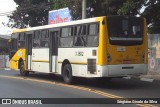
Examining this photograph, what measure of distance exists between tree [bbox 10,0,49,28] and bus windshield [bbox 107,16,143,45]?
3498 centimetres

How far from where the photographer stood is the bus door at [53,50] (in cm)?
2027

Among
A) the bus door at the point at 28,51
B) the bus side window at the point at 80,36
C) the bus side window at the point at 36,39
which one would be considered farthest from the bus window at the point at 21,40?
the bus side window at the point at 80,36

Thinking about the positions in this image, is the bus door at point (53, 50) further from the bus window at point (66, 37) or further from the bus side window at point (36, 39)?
the bus side window at point (36, 39)

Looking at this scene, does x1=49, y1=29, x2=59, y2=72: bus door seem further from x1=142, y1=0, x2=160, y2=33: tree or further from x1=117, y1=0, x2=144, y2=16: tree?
x1=142, y1=0, x2=160, y2=33: tree

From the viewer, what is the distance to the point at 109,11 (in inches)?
1043

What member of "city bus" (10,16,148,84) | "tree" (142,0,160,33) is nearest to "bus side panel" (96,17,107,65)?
"city bus" (10,16,148,84)

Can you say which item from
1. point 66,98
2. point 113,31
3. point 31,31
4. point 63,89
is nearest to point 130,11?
point 31,31

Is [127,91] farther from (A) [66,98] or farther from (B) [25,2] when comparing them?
(B) [25,2]

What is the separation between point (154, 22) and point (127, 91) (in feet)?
40.1

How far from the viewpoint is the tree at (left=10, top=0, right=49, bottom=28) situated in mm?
51875

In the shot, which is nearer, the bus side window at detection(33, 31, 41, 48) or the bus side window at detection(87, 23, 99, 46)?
the bus side window at detection(87, 23, 99, 46)

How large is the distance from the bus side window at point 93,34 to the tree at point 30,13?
34.8 m

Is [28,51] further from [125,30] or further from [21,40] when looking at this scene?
[125,30]

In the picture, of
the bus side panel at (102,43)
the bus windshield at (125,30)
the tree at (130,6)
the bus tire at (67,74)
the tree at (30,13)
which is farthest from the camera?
the tree at (30,13)
